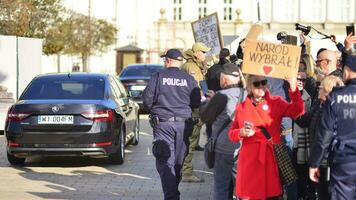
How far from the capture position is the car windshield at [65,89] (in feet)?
40.4

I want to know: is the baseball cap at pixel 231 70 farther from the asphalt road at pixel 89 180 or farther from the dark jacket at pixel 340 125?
the asphalt road at pixel 89 180

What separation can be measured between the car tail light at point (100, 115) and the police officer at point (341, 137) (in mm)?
5729

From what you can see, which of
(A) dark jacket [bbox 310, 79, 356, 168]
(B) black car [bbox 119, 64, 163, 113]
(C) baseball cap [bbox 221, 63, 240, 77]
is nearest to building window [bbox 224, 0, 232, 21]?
(B) black car [bbox 119, 64, 163, 113]

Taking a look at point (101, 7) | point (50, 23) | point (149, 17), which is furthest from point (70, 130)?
point (149, 17)

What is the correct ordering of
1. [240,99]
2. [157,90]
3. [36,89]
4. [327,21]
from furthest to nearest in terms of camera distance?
1. [327,21]
2. [36,89]
3. [157,90]
4. [240,99]

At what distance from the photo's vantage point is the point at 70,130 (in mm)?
11734

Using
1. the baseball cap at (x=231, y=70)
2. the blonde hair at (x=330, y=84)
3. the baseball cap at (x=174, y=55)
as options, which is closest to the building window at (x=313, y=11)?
the baseball cap at (x=174, y=55)

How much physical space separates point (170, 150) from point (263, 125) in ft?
7.16

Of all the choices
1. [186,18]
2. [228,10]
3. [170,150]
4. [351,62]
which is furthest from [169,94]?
[186,18]

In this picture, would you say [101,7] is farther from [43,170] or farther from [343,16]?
[43,170]

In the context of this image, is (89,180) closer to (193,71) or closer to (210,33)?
(193,71)

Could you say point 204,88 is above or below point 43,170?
above

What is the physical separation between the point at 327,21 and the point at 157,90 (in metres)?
84.7

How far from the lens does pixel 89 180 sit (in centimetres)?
1127
